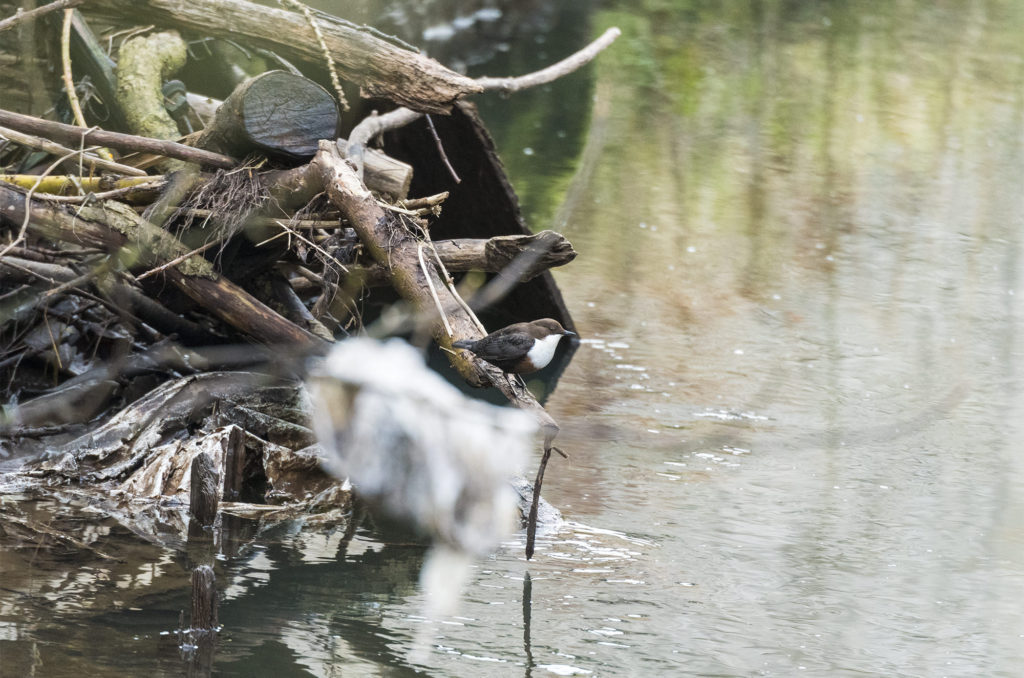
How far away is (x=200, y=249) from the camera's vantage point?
16.9ft

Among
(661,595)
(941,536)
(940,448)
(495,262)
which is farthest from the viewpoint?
(940,448)

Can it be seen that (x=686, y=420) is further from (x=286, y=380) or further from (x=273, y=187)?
(x=273, y=187)

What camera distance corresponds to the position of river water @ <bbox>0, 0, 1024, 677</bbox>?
13.3 ft

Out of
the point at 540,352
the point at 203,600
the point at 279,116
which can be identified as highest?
the point at 279,116

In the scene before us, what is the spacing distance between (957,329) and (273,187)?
5433mm

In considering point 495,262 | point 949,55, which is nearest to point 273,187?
point 495,262

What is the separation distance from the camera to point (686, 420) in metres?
6.75

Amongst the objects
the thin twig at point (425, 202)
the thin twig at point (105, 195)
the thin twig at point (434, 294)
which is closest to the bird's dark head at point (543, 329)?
the thin twig at point (434, 294)

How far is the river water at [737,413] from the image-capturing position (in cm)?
404

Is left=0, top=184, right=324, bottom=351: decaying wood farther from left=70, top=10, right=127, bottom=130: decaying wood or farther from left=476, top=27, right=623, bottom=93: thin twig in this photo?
left=476, top=27, right=623, bottom=93: thin twig

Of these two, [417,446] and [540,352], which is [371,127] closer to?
[417,446]

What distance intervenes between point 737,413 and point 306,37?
313 centimetres

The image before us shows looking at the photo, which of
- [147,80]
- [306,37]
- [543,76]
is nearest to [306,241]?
[306,37]

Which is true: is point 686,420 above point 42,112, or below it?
below
